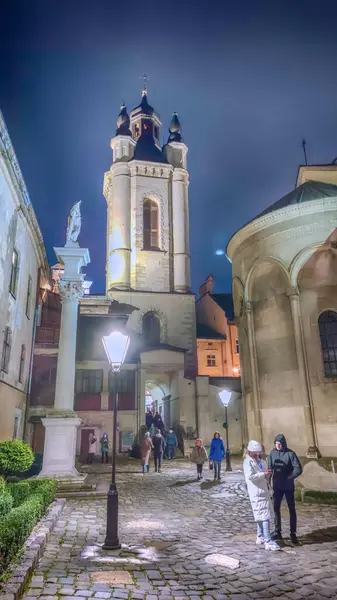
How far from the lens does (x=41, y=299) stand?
27.9 meters

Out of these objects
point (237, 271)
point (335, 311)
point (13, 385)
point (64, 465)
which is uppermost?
point (237, 271)

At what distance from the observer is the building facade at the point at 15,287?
17.0 metres

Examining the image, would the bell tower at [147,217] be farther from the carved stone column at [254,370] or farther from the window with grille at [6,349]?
the carved stone column at [254,370]

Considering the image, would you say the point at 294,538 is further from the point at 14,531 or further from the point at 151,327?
the point at 151,327

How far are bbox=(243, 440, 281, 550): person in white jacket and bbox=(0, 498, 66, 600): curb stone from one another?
362cm

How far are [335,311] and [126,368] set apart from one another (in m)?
19.0

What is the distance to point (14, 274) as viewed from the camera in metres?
19.8

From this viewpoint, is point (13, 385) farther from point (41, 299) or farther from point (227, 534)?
point (227, 534)

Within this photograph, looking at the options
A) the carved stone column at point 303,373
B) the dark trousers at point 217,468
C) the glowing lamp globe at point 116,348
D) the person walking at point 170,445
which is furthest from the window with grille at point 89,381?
the glowing lamp globe at point 116,348

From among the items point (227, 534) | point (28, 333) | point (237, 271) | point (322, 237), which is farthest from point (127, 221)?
point (227, 534)

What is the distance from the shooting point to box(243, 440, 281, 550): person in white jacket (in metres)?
7.09

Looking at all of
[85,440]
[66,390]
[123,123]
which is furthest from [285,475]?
[123,123]

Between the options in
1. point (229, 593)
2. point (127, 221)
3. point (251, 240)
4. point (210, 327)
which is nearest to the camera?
point (229, 593)

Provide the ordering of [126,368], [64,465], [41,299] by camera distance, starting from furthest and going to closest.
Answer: [126,368], [41,299], [64,465]
